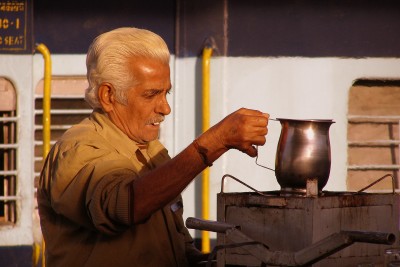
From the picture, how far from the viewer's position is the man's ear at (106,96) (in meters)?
3.99

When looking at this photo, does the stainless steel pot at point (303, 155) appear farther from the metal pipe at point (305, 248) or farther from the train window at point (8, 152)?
the train window at point (8, 152)

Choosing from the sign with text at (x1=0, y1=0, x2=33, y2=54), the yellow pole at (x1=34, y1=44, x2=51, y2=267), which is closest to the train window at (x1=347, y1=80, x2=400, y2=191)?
the yellow pole at (x1=34, y1=44, x2=51, y2=267)

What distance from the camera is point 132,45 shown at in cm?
395

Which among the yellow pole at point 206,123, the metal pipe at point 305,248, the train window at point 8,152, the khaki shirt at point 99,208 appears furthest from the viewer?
the train window at point 8,152

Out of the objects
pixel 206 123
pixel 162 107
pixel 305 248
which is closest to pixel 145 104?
pixel 162 107

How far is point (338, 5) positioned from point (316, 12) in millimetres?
154

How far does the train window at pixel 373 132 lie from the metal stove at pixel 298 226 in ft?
9.97

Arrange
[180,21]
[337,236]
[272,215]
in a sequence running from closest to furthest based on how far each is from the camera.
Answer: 1. [337,236]
2. [272,215]
3. [180,21]

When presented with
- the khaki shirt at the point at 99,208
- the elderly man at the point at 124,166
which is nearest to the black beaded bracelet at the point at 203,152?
the elderly man at the point at 124,166

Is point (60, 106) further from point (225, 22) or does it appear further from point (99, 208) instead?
point (99, 208)

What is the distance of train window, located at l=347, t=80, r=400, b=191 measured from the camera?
23.8 ft

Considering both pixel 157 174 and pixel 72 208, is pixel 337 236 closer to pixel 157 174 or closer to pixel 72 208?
pixel 157 174

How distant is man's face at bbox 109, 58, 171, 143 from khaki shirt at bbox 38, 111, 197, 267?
→ 0.14 ft

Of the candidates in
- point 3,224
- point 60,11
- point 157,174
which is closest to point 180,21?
point 60,11
